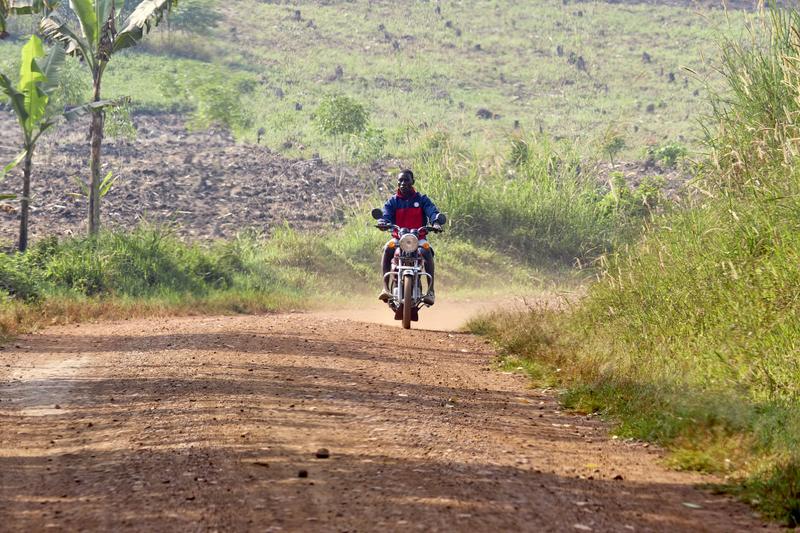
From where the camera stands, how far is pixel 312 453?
293 inches

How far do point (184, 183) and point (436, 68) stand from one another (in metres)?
28.7

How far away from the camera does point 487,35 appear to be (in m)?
71.2

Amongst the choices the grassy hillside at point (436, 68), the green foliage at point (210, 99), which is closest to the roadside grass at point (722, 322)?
the grassy hillside at point (436, 68)

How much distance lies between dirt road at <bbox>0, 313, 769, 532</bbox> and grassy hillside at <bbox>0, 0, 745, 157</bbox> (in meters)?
32.1

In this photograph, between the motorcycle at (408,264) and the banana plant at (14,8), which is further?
the banana plant at (14,8)

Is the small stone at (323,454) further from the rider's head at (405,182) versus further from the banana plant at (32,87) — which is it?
the banana plant at (32,87)

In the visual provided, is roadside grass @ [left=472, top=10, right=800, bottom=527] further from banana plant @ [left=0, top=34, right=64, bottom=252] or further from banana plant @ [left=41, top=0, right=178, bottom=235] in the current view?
banana plant @ [left=41, top=0, right=178, bottom=235]

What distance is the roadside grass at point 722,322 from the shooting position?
7.68 metres

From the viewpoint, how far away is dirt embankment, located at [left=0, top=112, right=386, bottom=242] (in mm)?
34188

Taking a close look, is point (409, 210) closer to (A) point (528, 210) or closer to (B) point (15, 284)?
(B) point (15, 284)

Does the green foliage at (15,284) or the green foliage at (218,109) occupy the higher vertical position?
the green foliage at (218,109)

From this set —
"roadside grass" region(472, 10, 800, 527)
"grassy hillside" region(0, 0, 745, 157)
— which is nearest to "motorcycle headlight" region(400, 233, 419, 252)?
"roadside grass" region(472, 10, 800, 527)

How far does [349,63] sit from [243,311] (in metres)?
43.7

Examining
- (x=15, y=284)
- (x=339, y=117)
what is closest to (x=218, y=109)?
(x=339, y=117)
